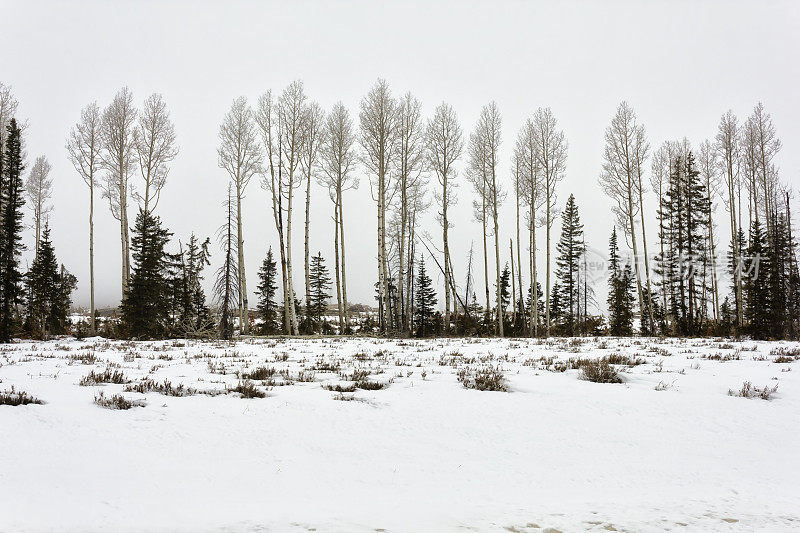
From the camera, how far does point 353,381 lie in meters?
6.88

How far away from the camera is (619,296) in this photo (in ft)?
123

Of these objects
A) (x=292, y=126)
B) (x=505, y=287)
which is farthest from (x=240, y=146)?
(x=505, y=287)

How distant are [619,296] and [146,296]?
3861cm

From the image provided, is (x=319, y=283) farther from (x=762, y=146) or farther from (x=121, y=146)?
(x=762, y=146)

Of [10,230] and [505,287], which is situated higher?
[10,230]

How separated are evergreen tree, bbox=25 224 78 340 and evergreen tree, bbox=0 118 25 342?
137 cm

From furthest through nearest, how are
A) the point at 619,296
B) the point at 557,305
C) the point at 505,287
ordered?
the point at 557,305 < the point at 505,287 < the point at 619,296

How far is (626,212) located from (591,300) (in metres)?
26.9

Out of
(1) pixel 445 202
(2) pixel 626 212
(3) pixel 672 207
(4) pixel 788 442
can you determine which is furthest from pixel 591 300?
(4) pixel 788 442

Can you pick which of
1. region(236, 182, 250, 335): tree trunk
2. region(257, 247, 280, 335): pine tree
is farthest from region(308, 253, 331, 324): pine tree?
region(236, 182, 250, 335): tree trunk

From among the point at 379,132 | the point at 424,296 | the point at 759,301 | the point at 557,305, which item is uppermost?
the point at 379,132

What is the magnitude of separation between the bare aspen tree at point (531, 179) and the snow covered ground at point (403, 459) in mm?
20218

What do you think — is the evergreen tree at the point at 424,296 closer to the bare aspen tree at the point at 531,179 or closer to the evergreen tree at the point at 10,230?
the bare aspen tree at the point at 531,179

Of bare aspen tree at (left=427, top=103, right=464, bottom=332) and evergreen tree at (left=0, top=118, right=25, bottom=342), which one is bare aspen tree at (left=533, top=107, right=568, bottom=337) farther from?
evergreen tree at (left=0, top=118, right=25, bottom=342)
